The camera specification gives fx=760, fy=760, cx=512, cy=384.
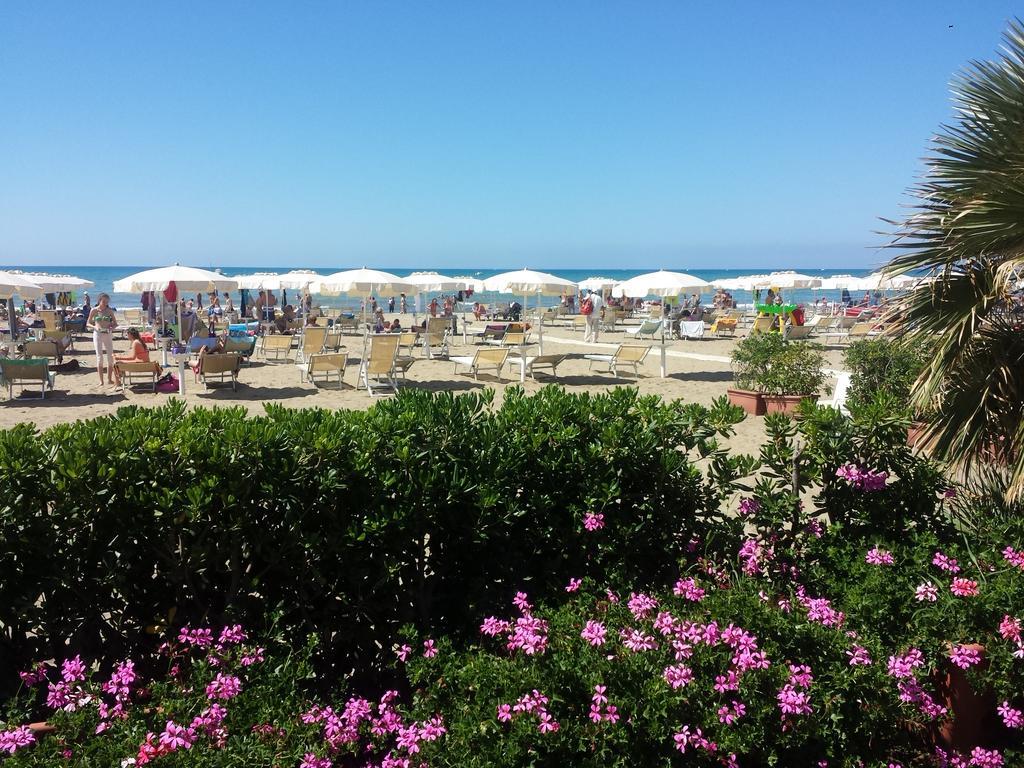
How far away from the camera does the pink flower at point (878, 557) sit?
2924 mm

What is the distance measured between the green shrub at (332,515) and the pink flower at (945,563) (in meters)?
0.78

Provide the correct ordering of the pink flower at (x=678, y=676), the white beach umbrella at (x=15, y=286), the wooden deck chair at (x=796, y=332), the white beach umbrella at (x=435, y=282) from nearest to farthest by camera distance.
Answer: the pink flower at (x=678, y=676) → the white beach umbrella at (x=15, y=286) → the wooden deck chair at (x=796, y=332) → the white beach umbrella at (x=435, y=282)

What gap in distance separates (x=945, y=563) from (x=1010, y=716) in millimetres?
595

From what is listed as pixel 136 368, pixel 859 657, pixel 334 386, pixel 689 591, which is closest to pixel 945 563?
pixel 859 657

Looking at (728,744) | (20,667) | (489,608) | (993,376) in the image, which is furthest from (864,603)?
(20,667)

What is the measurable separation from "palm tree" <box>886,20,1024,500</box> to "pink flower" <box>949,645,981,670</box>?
129cm

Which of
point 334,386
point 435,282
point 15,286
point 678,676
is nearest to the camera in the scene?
point 678,676

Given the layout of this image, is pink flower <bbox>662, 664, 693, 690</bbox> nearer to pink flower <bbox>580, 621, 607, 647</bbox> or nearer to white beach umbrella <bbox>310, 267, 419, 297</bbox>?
pink flower <bbox>580, 621, 607, 647</bbox>

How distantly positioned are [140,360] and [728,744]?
12.1m

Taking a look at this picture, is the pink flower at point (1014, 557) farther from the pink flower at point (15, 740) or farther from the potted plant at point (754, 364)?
the potted plant at point (754, 364)

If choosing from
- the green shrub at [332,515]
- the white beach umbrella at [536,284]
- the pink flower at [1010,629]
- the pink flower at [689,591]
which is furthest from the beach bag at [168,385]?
the pink flower at [1010,629]

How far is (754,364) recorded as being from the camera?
10.2 metres

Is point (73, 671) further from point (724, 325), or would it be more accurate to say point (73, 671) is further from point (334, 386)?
point (724, 325)

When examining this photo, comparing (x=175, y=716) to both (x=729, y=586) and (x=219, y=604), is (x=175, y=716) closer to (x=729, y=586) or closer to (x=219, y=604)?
(x=219, y=604)
